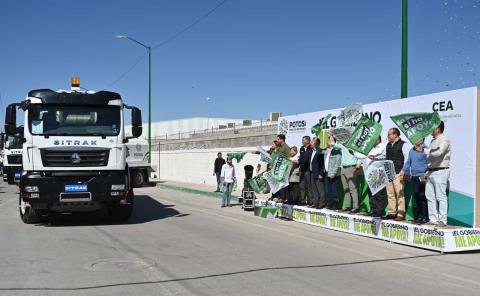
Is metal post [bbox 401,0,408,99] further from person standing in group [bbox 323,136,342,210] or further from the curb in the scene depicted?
the curb

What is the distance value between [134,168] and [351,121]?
19.8 m

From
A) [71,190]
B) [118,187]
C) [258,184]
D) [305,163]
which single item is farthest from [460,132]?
[71,190]

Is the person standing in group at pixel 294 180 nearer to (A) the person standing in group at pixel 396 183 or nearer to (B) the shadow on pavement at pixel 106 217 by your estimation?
(B) the shadow on pavement at pixel 106 217

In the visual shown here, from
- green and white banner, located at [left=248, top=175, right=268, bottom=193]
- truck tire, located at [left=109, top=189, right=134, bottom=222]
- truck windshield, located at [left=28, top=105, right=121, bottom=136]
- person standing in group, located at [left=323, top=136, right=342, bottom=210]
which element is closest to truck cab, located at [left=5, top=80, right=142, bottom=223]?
truck windshield, located at [left=28, top=105, right=121, bottom=136]

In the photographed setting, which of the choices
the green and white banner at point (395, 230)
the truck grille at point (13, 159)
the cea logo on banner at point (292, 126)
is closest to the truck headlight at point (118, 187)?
the green and white banner at point (395, 230)

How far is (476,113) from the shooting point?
989cm

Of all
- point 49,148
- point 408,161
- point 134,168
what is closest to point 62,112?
point 49,148

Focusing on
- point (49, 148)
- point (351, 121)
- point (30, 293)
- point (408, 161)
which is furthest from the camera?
point (351, 121)

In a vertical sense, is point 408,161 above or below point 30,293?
above

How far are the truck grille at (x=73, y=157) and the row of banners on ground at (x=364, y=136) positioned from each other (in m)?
4.91

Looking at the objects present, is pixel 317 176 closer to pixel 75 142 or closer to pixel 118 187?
pixel 118 187

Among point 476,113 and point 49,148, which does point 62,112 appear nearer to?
point 49,148

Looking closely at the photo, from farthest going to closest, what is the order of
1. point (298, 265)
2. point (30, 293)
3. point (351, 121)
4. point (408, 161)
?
point (351, 121) < point (408, 161) < point (298, 265) < point (30, 293)

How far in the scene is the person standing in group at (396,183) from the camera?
10.8 m
